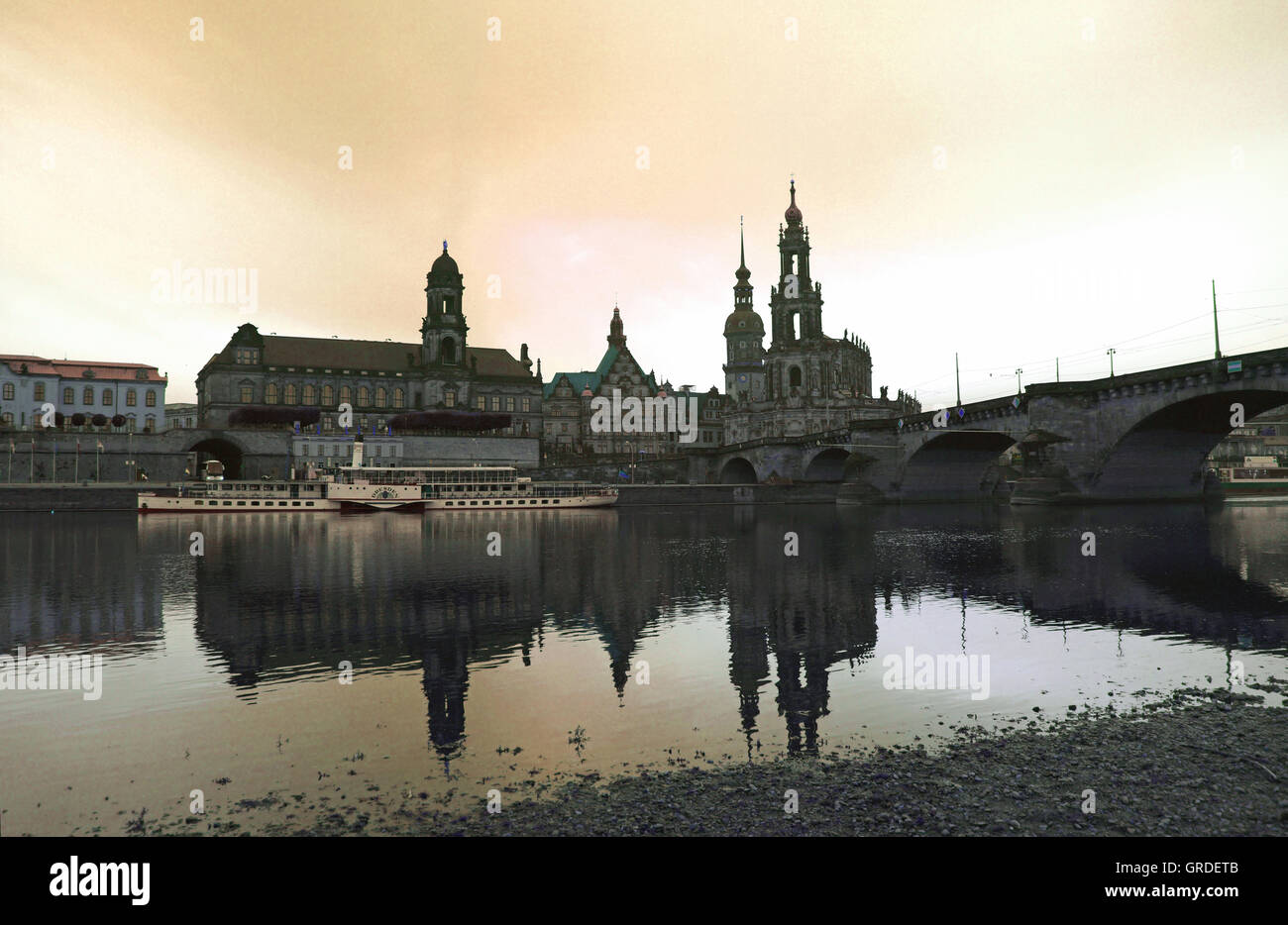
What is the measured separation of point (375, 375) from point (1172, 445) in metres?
102

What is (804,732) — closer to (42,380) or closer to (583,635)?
(583,635)

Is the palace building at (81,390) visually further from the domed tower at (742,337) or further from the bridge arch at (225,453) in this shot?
the domed tower at (742,337)

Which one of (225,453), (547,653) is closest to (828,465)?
(225,453)

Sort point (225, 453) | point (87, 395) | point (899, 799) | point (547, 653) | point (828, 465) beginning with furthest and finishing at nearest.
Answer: point (87, 395)
point (225, 453)
point (828, 465)
point (547, 653)
point (899, 799)

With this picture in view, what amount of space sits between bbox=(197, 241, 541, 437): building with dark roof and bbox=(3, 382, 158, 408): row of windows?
6812 mm

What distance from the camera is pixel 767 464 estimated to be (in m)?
93.6

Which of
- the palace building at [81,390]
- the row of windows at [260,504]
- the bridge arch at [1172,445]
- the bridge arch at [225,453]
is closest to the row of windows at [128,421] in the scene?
the palace building at [81,390]

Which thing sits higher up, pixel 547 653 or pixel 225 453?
pixel 225 453

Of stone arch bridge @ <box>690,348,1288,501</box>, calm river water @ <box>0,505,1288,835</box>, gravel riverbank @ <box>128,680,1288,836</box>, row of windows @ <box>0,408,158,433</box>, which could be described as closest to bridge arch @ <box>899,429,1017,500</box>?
stone arch bridge @ <box>690,348,1288,501</box>

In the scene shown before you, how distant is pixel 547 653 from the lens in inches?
590

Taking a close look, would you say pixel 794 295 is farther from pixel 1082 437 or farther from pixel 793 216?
pixel 1082 437

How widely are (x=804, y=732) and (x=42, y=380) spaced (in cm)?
12438

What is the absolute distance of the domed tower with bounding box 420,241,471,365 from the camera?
115500 millimetres
